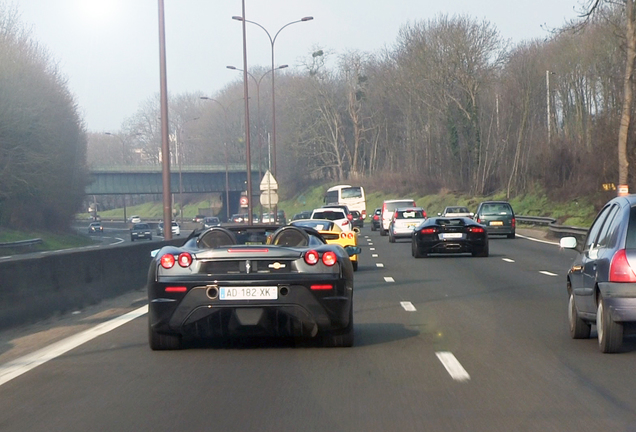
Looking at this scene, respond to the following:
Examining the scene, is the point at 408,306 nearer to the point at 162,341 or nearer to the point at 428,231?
the point at 162,341

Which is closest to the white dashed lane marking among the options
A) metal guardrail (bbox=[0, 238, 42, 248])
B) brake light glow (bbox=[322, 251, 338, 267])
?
brake light glow (bbox=[322, 251, 338, 267])

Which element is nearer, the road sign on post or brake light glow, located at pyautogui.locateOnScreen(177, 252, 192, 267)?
brake light glow, located at pyautogui.locateOnScreen(177, 252, 192, 267)

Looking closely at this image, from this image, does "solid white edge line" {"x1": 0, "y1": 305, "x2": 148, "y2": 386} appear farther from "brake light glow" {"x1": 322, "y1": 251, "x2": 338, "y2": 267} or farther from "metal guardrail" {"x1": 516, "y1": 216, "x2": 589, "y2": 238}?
"metal guardrail" {"x1": 516, "y1": 216, "x2": 589, "y2": 238}

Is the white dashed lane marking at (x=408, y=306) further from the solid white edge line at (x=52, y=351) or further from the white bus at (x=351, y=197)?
the white bus at (x=351, y=197)

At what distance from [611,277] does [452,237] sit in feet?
63.0

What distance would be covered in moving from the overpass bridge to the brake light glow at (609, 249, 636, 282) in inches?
3597

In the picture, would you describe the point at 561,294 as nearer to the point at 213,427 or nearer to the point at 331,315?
the point at 331,315

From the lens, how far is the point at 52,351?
33.1 ft

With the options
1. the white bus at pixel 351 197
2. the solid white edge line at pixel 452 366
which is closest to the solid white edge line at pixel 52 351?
the solid white edge line at pixel 452 366

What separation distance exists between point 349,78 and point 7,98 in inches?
1979

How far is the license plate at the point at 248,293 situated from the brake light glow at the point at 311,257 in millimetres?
432

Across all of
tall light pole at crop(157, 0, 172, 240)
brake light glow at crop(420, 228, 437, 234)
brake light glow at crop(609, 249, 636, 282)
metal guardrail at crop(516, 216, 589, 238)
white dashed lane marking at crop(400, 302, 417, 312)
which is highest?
tall light pole at crop(157, 0, 172, 240)

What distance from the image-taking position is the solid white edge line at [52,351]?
8.73 metres

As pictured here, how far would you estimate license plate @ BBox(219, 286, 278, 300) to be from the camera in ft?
30.5
